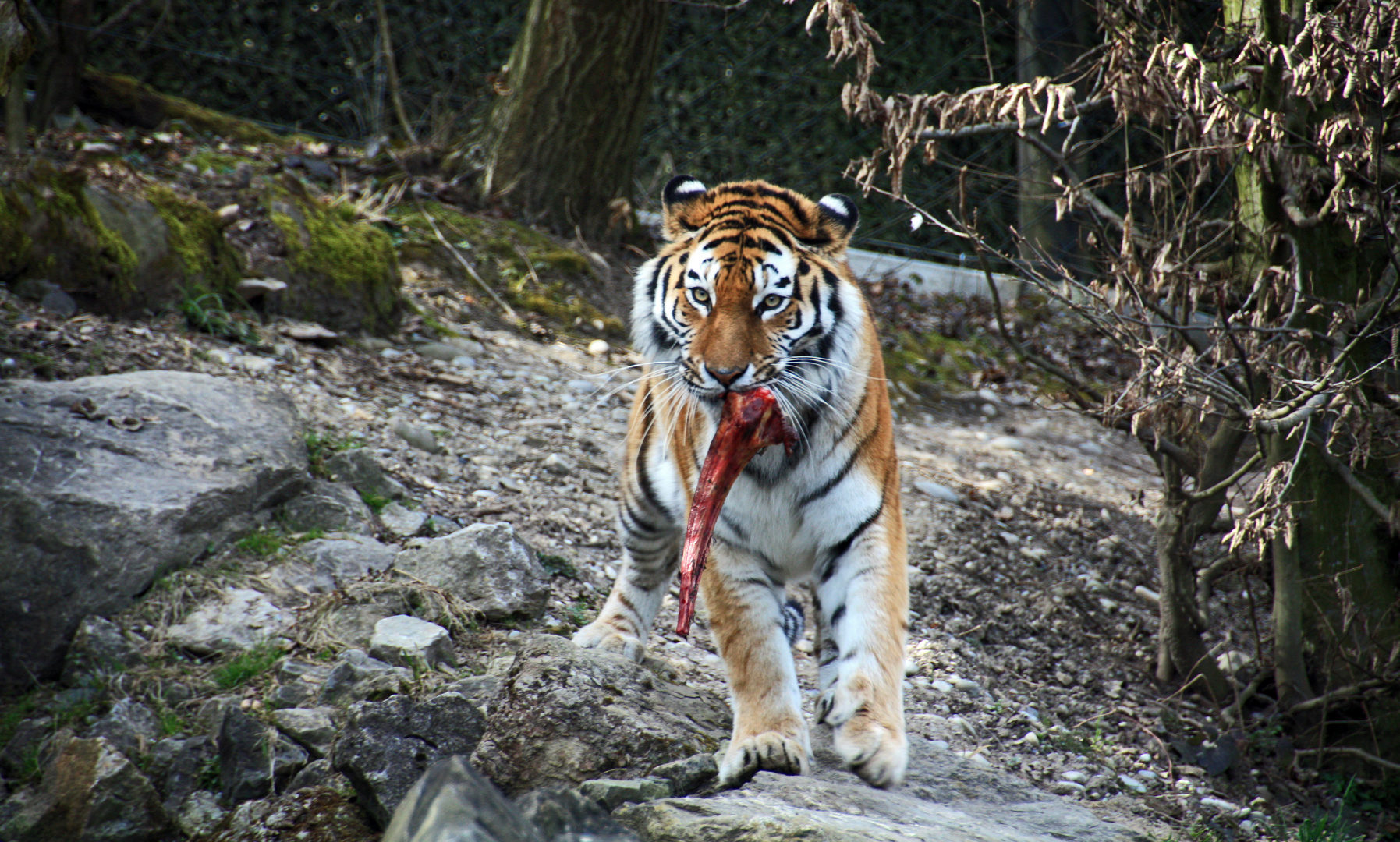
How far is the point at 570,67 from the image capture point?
7.04 meters

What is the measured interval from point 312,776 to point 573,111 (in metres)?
5.48

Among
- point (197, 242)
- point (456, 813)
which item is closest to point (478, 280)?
point (197, 242)

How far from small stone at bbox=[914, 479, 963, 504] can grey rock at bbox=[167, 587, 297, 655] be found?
326cm

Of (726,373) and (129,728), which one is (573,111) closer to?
(726,373)

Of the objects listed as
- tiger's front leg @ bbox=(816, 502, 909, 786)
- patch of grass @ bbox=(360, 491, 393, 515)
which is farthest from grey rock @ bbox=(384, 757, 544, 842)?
patch of grass @ bbox=(360, 491, 393, 515)

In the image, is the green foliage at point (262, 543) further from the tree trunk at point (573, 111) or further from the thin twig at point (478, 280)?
the tree trunk at point (573, 111)

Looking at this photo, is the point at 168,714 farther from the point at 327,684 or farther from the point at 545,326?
the point at 545,326

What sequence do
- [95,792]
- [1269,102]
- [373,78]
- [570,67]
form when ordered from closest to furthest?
[95,792]
[1269,102]
[570,67]
[373,78]

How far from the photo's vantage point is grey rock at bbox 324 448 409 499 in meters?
4.07

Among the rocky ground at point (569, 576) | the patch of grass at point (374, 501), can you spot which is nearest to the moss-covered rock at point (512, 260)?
the rocky ground at point (569, 576)

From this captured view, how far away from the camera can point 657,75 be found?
8.91m

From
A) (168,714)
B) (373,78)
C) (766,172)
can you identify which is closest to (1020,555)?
(168,714)

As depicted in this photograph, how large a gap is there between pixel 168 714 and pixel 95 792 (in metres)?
0.41

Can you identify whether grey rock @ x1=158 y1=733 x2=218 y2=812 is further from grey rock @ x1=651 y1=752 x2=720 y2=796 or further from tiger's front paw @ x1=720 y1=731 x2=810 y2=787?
tiger's front paw @ x1=720 y1=731 x2=810 y2=787
